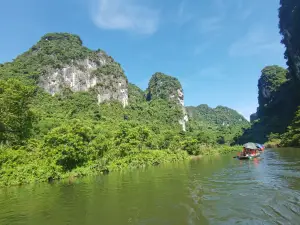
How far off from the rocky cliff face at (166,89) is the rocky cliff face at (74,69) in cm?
3262

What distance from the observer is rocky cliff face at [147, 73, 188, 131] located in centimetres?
13475

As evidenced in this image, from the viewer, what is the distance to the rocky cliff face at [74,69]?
285ft

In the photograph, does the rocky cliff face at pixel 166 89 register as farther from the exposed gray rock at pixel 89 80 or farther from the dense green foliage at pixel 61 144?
the dense green foliage at pixel 61 144

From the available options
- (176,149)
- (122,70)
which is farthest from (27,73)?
(176,149)

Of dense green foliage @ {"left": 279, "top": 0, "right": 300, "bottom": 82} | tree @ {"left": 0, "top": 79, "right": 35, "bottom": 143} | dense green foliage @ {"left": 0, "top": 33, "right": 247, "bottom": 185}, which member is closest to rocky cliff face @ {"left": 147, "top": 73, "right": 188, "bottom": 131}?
dense green foliage @ {"left": 0, "top": 33, "right": 247, "bottom": 185}

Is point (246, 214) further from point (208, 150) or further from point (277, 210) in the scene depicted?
point (208, 150)

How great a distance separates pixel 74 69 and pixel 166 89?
57.6 metres

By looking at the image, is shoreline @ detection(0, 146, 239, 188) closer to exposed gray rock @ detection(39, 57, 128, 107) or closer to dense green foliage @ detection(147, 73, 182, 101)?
exposed gray rock @ detection(39, 57, 128, 107)

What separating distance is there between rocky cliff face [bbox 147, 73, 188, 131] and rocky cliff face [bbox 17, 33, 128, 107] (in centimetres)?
3262

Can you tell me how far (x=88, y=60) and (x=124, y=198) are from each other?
90.6m

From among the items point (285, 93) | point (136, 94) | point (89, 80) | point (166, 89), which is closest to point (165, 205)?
point (285, 93)

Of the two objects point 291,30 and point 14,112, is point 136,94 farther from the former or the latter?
point 14,112

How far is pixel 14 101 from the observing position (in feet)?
87.3

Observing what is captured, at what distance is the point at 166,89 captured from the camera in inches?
5325
